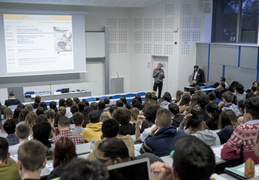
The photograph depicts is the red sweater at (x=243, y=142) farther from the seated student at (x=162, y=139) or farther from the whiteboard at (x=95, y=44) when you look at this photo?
the whiteboard at (x=95, y=44)

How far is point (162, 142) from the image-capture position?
11.0 feet

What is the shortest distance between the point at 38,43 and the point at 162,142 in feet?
29.7

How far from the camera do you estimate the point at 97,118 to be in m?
4.84

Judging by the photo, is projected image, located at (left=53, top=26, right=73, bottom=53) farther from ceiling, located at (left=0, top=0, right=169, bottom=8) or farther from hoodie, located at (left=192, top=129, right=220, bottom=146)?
hoodie, located at (left=192, top=129, right=220, bottom=146)

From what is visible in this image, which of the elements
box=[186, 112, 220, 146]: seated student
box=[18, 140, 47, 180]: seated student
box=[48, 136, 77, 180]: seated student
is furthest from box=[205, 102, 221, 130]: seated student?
box=[18, 140, 47, 180]: seated student

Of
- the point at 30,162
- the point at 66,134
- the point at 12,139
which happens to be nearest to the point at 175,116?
the point at 66,134

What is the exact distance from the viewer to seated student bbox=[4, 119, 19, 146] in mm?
4199

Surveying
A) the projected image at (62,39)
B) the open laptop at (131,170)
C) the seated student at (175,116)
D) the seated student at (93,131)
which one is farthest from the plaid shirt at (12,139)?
the projected image at (62,39)

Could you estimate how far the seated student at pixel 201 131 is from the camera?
3721 millimetres

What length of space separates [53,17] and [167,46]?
4.50 metres

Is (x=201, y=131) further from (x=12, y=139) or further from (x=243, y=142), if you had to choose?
(x=12, y=139)

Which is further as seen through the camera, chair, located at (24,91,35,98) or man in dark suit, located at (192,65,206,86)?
man in dark suit, located at (192,65,206,86)

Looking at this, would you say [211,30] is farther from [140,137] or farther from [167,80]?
[140,137]

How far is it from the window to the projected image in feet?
18.7
